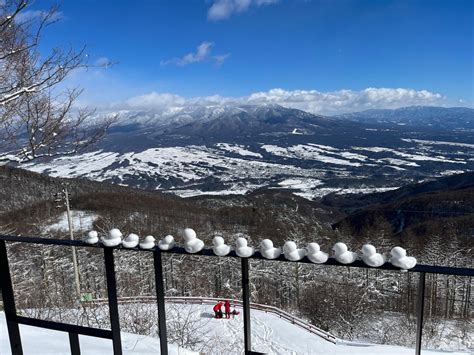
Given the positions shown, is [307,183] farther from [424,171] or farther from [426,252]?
[426,252]

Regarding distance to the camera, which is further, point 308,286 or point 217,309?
point 308,286

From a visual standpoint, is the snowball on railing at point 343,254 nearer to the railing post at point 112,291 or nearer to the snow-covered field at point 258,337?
the railing post at point 112,291

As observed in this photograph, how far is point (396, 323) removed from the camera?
17.9 meters

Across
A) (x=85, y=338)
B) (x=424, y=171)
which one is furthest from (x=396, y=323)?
(x=424, y=171)

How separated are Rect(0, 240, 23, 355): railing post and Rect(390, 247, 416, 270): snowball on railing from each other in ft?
7.07

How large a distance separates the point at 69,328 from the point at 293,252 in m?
1.45

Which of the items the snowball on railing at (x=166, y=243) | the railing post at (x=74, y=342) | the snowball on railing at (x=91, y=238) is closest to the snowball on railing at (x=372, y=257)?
the snowball on railing at (x=166, y=243)

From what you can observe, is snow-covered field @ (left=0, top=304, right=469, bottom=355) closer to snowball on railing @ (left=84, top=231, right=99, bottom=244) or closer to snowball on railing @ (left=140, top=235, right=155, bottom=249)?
snowball on railing @ (left=84, top=231, right=99, bottom=244)

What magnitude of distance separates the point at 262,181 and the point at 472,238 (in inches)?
3980

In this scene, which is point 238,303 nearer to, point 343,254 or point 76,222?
point 343,254

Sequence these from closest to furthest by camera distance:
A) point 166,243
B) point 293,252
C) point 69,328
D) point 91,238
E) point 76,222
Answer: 1. point 293,252
2. point 166,243
3. point 91,238
4. point 69,328
5. point 76,222

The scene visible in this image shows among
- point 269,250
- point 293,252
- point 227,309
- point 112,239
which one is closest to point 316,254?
point 293,252

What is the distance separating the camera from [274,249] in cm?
164

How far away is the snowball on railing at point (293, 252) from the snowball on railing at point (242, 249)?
0.57 ft
